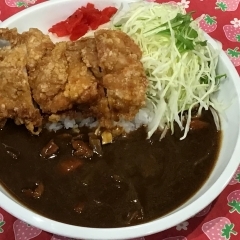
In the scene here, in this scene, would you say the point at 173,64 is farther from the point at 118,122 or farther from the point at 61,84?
the point at 61,84

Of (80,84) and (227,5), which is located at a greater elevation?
(80,84)

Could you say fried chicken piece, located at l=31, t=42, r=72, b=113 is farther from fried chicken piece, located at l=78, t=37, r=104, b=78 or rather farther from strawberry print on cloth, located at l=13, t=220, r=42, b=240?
strawberry print on cloth, located at l=13, t=220, r=42, b=240

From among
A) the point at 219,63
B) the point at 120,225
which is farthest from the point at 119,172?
the point at 219,63

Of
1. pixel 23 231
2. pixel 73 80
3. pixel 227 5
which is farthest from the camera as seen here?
pixel 227 5

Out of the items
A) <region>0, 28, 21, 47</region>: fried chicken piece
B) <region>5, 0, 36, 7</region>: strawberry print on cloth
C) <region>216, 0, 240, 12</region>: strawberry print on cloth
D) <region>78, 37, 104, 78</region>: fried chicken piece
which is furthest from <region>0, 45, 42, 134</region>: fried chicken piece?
<region>216, 0, 240, 12</region>: strawberry print on cloth

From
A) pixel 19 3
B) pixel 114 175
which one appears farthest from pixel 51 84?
pixel 19 3

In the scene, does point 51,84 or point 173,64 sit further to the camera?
point 173,64

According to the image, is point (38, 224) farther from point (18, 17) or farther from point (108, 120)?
point (18, 17)

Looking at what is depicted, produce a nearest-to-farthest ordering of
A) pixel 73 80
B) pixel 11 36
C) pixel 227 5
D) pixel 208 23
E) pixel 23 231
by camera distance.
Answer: pixel 23 231 → pixel 73 80 → pixel 11 36 → pixel 208 23 → pixel 227 5
